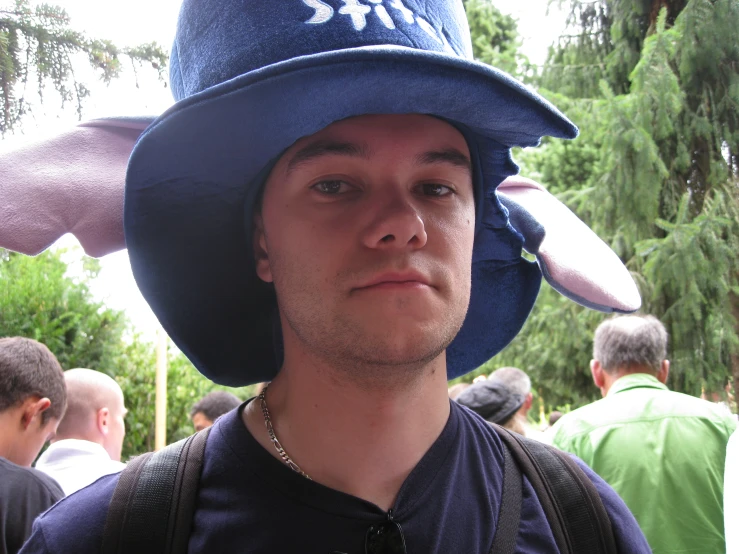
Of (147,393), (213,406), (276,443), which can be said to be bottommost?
(147,393)

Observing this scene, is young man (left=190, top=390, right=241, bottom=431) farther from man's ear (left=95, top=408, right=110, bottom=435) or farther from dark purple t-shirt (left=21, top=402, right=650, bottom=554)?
dark purple t-shirt (left=21, top=402, right=650, bottom=554)

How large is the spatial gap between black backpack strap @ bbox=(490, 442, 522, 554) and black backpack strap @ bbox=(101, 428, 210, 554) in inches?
21.8

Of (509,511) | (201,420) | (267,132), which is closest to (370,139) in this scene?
(267,132)

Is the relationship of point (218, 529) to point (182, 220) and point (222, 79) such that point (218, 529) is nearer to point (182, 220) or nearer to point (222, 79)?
point (182, 220)

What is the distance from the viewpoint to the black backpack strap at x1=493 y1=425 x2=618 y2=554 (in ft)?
4.64

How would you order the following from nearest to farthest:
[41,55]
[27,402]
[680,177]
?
[41,55], [27,402], [680,177]

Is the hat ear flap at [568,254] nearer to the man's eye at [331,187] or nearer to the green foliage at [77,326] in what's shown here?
the man's eye at [331,187]

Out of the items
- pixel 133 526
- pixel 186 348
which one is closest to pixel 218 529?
pixel 133 526

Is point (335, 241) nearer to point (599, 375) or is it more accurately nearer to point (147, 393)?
point (599, 375)

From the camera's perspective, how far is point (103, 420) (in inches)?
143

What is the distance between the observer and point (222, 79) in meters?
1.34

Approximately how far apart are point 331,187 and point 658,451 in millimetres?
2548

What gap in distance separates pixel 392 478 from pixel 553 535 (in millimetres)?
315

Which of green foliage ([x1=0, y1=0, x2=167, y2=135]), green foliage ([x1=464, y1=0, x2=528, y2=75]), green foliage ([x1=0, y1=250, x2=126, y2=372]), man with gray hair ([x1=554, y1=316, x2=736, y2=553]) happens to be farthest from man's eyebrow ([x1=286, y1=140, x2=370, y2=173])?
green foliage ([x1=464, y1=0, x2=528, y2=75])
